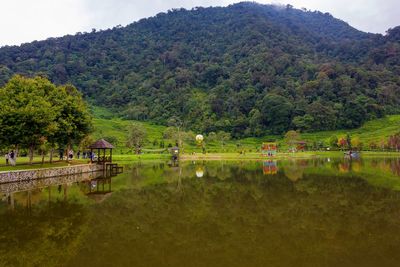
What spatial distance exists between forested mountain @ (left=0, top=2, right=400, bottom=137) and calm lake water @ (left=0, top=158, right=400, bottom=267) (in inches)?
3610

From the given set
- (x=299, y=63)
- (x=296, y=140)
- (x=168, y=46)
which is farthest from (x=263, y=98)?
(x=168, y=46)

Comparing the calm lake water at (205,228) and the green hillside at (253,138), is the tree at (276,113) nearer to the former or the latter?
the green hillside at (253,138)

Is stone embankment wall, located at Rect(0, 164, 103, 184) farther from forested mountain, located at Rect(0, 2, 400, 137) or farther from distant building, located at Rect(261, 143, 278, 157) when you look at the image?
forested mountain, located at Rect(0, 2, 400, 137)

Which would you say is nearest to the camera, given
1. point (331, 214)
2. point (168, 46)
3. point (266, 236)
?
point (266, 236)

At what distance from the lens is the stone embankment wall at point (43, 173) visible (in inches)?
1065

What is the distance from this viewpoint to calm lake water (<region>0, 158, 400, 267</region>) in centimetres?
942

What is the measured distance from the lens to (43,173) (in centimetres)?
3128

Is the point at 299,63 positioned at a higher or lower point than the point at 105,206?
higher

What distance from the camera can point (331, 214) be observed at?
1462cm

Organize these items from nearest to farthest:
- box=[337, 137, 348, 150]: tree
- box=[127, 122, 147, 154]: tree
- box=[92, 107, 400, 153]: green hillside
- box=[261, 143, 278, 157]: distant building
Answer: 1. box=[261, 143, 278, 157]: distant building
2. box=[127, 122, 147, 154]: tree
3. box=[337, 137, 348, 150]: tree
4. box=[92, 107, 400, 153]: green hillside

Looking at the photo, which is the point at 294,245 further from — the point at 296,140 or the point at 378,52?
the point at 378,52

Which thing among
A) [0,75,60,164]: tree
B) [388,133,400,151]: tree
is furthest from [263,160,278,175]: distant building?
[388,133,400,151]: tree

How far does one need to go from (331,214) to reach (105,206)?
9998 mm

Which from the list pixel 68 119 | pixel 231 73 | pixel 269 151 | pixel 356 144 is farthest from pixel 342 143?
pixel 231 73
